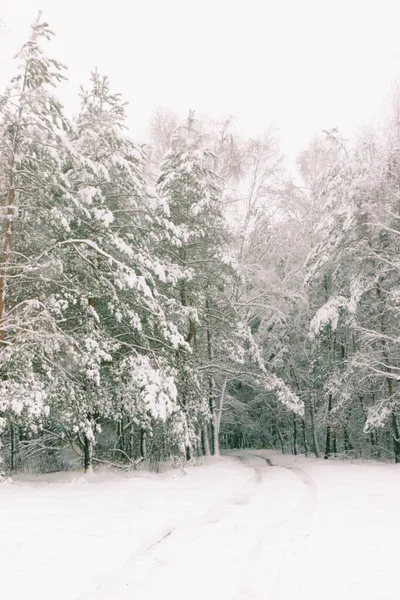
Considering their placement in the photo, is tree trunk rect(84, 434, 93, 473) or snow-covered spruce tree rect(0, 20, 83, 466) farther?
tree trunk rect(84, 434, 93, 473)

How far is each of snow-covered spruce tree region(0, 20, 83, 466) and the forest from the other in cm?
6

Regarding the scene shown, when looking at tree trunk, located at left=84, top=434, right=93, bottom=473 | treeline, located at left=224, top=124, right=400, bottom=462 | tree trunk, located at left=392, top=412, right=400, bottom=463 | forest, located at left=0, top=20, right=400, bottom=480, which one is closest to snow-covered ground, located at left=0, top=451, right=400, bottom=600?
tree trunk, located at left=84, top=434, right=93, bottom=473

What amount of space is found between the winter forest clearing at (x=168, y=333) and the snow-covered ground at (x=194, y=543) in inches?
1.7

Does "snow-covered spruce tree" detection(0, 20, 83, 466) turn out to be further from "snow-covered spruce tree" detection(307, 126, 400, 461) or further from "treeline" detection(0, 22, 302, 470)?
"snow-covered spruce tree" detection(307, 126, 400, 461)

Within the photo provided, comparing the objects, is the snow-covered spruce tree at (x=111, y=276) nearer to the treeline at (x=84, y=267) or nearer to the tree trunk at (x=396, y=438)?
the treeline at (x=84, y=267)

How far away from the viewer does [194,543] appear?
6695 mm

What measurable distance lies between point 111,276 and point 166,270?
2996 mm

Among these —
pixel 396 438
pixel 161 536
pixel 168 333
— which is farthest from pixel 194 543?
pixel 396 438

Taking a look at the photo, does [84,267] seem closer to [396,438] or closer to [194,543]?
[194,543]

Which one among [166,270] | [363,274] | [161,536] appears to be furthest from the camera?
[363,274]

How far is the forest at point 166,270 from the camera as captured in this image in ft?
38.2

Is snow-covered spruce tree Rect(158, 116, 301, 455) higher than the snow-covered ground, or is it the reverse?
snow-covered spruce tree Rect(158, 116, 301, 455)

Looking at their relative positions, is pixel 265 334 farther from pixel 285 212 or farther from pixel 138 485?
pixel 138 485

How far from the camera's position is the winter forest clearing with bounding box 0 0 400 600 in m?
6.07
